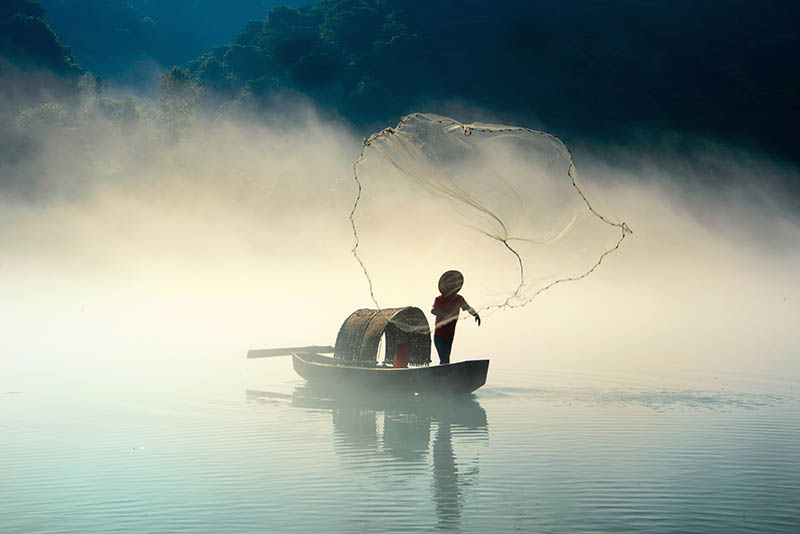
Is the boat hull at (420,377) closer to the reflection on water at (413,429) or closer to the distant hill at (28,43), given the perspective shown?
the reflection on water at (413,429)

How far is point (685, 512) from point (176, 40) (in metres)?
148

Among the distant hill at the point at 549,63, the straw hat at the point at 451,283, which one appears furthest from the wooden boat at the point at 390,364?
the distant hill at the point at 549,63

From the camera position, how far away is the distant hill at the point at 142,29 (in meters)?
143

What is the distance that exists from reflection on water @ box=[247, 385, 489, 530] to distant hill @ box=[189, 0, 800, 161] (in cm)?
7287

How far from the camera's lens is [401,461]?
16.1m

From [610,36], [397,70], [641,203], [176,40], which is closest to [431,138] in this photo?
[641,203]

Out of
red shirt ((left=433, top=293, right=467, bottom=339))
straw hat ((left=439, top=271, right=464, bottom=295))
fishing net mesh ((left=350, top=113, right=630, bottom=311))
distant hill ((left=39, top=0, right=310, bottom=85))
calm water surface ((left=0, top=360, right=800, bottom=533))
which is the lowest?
calm water surface ((left=0, top=360, right=800, bottom=533))

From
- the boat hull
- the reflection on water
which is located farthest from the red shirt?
the reflection on water

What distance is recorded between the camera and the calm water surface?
12352 millimetres

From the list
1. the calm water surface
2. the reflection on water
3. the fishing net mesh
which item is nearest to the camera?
the calm water surface

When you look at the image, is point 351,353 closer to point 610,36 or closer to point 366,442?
point 366,442

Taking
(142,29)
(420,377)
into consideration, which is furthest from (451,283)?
(142,29)

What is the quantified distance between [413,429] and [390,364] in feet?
19.8

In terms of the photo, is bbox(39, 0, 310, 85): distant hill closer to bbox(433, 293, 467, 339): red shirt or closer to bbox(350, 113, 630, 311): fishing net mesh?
bbox(433, 293, 467, 339): red shirt
